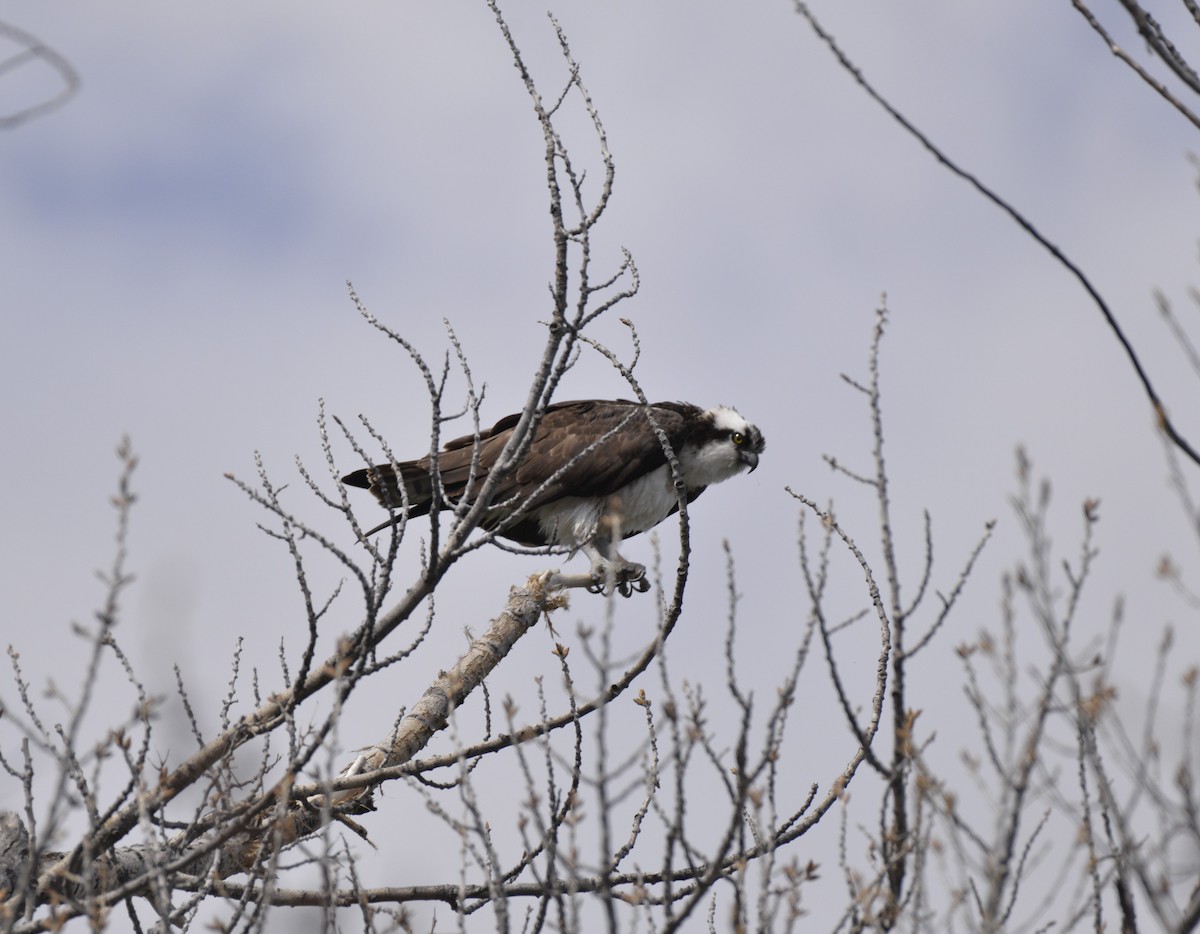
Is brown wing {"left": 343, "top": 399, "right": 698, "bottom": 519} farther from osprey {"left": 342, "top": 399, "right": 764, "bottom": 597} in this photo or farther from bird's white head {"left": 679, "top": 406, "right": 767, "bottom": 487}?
bird's white head {"left": 679, "top": 406, "right": 767, "bottom": 487}

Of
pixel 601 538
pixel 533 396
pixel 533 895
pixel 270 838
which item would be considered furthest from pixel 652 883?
pixel 601 538

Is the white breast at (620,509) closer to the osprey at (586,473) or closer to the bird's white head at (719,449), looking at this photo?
the osprey at (586,473)

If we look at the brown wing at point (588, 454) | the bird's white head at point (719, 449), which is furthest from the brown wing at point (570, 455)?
the bird's white head at point (719, 449)

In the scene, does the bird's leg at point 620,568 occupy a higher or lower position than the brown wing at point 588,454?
lower

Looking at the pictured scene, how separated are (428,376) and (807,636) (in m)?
1.86

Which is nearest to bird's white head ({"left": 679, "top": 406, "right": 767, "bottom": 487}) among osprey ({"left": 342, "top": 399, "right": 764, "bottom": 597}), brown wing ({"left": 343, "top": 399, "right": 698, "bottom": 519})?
osprey ({"left": 342, "top": 399, "right": 764, "bottom": 597})

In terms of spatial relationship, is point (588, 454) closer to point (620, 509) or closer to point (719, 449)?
point (620, 509)

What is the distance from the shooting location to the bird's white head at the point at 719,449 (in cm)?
1009

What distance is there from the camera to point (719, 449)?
33.1 feet

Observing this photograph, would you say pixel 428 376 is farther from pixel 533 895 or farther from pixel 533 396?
pixel 533 895

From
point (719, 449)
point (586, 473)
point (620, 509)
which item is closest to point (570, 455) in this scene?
point (586, 473)

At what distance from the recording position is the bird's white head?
10094mm

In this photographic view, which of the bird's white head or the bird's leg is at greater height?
the bird's white head

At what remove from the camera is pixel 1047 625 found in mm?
3545
